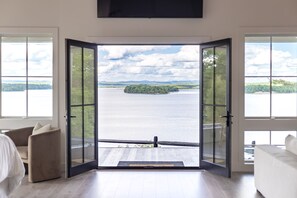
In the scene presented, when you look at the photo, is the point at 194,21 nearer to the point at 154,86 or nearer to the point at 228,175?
the point at 228,175

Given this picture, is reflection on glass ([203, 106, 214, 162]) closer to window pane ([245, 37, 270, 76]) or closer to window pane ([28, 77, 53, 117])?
window pane ([245, 37, 270, 76])

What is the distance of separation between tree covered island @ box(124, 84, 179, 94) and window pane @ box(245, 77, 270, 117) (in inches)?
221

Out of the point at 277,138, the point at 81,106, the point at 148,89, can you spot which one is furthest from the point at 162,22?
the point at 148,89

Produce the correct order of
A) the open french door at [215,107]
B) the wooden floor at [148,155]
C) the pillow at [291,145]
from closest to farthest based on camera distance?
1. the pillow at [291,145]
2. the open french door at [215,107]
3. the wooden floor at [148,155]

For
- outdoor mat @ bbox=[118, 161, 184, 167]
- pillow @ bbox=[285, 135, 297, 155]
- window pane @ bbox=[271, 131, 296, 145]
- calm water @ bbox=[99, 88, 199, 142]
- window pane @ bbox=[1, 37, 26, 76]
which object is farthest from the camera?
calm water @ bbox=[99, 88, 199, 142]

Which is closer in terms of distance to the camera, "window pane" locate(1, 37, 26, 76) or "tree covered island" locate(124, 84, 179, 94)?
"window pane" locate(1, 37, 26, 76)

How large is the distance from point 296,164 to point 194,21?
128 inches

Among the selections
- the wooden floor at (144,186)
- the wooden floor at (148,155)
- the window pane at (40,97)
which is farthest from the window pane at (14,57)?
the wooden floor at (148,155)

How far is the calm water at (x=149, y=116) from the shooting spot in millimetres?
10625

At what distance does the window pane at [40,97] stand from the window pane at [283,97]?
159 inches

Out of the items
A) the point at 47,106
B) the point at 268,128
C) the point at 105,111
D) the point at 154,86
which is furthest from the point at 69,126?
the point at 154,86

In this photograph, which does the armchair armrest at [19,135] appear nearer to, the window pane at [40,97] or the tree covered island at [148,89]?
the window pane at [40,97]

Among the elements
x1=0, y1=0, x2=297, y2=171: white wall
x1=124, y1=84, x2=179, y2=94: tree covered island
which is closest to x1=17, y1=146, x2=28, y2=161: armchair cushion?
x1=0, y1=0, x2=297, y2=171: white wall

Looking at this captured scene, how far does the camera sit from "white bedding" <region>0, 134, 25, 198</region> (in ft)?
11.8
